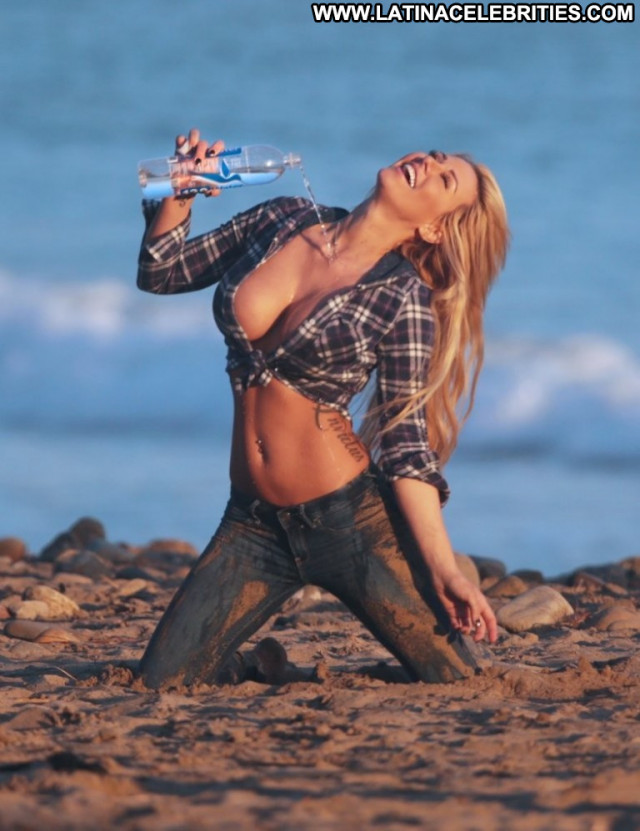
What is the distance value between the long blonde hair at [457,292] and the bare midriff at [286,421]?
155 mm

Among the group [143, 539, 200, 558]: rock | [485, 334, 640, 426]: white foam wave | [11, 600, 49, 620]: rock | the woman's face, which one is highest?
[485, 334, 640, 426]: white foam wave

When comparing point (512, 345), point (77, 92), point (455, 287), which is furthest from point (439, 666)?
point (77, 92)

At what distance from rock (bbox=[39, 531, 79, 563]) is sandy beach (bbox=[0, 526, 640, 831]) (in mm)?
2416

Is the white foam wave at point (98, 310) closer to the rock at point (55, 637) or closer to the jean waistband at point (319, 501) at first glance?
the rock at point (55, 637)

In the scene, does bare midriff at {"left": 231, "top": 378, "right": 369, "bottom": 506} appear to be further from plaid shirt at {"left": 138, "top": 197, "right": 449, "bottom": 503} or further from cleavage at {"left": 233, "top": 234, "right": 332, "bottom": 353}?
cleavage at {"left": 233, "top": 234, "right": 332, "bottom": 353}

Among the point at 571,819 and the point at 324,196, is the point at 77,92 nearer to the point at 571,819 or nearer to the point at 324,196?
the point at 324,196

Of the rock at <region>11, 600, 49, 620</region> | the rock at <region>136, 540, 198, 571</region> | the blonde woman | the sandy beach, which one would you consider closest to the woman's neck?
the blonde woman

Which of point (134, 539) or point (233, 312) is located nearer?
point (233, 312)

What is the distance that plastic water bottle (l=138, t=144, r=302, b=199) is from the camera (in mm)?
4590

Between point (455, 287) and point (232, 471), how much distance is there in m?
0.94

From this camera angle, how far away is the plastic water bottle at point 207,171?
459cm

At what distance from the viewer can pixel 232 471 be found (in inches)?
181

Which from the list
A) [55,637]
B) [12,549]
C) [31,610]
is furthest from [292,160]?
[12,549]

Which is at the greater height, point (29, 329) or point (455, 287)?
point (29, 329)
